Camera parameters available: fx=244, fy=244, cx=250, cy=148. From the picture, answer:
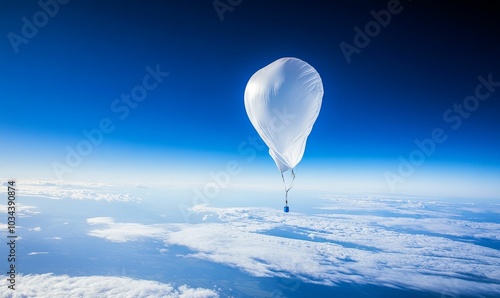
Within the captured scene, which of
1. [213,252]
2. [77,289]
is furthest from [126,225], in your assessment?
[77,289]

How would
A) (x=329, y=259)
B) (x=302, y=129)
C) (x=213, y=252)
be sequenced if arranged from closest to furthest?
(x=302, y=129)
(x=329, y=259)
(x=213, y=252)

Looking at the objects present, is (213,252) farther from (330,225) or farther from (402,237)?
(402,237)

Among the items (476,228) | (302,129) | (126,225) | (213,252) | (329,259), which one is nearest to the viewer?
(302,129)

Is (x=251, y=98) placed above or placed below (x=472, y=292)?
above

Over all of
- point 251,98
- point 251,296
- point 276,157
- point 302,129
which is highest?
point 251,98

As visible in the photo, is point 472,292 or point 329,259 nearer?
point 472,292

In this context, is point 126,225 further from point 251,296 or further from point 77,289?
point 251,296

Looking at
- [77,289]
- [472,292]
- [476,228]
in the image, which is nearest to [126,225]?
[77,289]
